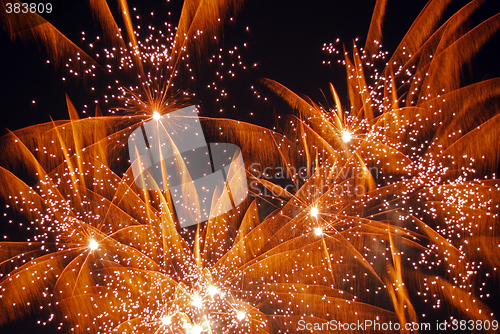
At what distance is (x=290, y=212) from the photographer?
8.11ft

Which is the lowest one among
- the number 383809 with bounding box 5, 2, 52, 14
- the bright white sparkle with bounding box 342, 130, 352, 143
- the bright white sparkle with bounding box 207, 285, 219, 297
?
the bright white sparkle with bounding box 207, 285, 219, 297

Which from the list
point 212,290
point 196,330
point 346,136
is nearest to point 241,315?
point 212,290

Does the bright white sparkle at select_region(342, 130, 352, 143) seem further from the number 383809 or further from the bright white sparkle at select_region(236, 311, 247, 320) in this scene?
the number 383809

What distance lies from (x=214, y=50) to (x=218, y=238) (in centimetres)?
203

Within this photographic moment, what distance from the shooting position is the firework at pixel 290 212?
94.1 inches

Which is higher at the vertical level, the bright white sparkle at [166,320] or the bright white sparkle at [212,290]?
the bright white sparkle at [212,290]

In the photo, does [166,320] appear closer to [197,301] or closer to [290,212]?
[197,301]

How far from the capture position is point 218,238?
2480mm

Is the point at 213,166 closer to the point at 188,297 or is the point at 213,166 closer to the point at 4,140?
the point at 188,297

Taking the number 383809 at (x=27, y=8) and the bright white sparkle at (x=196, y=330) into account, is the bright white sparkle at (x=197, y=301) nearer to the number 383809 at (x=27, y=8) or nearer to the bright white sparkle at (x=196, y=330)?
the bright white sparkle at (x=196, y=330)

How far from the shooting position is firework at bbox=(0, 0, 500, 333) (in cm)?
239

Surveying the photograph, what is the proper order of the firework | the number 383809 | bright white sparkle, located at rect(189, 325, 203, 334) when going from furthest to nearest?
1. bright white sparkle, located at rect(189, 325, 203, 334)
2. the firework
3. the number 383809

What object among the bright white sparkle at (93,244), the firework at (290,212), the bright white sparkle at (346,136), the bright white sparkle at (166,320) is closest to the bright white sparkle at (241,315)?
the firework at (290,212)

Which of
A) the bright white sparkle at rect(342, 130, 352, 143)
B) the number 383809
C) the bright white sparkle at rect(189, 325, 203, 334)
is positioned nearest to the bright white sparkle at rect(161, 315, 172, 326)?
the bright white sparkle at rect(189, 325, 203, 334)
